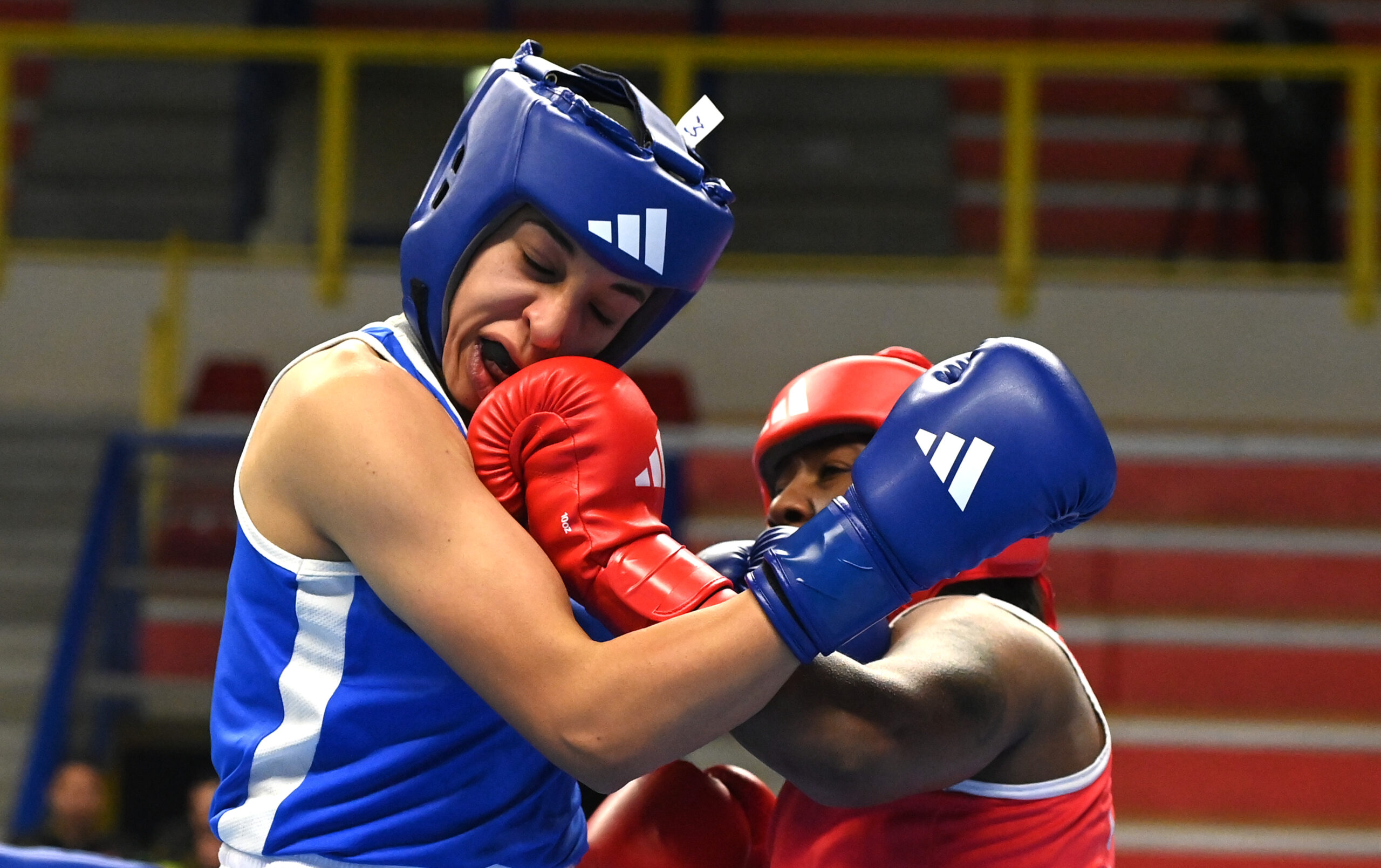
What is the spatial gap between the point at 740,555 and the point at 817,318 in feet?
17.8

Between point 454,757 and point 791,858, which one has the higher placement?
point 454,757

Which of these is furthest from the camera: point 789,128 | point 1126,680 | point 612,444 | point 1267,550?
point 789,128

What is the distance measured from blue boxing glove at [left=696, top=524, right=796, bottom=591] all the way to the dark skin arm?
14cm

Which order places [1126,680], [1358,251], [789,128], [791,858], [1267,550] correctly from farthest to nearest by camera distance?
[789,128], [1358,251], [1267,550], [1126,680], [791,858]

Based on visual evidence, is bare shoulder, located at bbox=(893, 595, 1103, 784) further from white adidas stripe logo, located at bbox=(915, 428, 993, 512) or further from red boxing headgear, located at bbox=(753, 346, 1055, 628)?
white adidas stripe logo, located at bbox=(915, 428, 993, 512)

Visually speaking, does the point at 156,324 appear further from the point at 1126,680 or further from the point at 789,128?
the point at 1126,680

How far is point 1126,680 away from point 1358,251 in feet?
7.91

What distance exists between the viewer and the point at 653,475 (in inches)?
63.4

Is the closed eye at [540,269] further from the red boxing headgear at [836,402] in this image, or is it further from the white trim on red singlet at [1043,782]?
the white trim on red singlet at [1043,782]

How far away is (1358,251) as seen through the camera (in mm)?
6996

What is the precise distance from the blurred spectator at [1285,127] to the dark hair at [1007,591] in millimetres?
6134

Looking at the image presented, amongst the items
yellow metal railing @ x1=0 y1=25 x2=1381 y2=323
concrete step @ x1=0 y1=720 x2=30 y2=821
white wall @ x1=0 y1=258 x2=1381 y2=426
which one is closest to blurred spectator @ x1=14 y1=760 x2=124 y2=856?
concrete step @ x1=0 y1=720 x2=30 y2=821

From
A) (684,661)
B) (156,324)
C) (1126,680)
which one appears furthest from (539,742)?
(156,324)

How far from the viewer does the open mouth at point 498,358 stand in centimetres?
171
